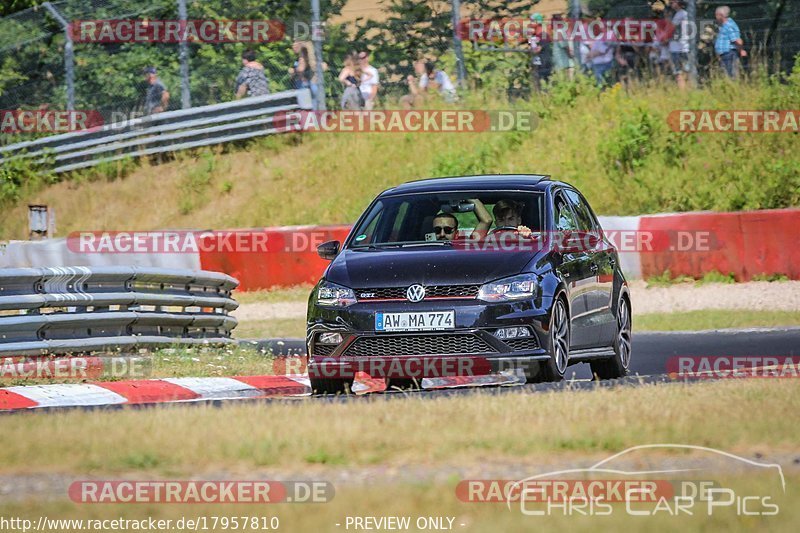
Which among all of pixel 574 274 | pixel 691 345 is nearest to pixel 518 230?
pixel 574 274

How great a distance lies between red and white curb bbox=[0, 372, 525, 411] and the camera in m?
10.8

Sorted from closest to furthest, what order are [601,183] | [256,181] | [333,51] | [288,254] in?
1. [288,254]
2. [601,183]
3. [333,51]
4. [256,181]

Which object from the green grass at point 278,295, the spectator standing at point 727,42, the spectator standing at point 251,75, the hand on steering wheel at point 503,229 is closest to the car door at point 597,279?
the hand on steering wheel at point 503,229

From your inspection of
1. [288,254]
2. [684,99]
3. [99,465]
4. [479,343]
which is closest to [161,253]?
[288,254]

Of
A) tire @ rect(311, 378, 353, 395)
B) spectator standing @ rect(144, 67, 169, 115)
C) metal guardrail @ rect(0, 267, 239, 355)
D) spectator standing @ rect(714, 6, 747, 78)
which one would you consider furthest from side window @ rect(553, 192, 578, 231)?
spectator standing @ rect(144, 67, 169, 115)

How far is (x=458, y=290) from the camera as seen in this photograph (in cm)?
1001

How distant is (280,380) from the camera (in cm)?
1222

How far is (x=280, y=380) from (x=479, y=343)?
280cm

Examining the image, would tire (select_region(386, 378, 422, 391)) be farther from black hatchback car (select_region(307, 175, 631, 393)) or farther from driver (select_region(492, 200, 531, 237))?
driver (select_region(492, 200, 531, 237))

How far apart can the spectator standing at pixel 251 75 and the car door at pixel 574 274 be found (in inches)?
580

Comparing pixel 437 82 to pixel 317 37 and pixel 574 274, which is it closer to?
pixel 317 37

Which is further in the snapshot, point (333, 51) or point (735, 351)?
point (333, 51)

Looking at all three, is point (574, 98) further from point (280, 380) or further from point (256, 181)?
point (280, 380)

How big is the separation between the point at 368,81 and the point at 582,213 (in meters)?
13.0
